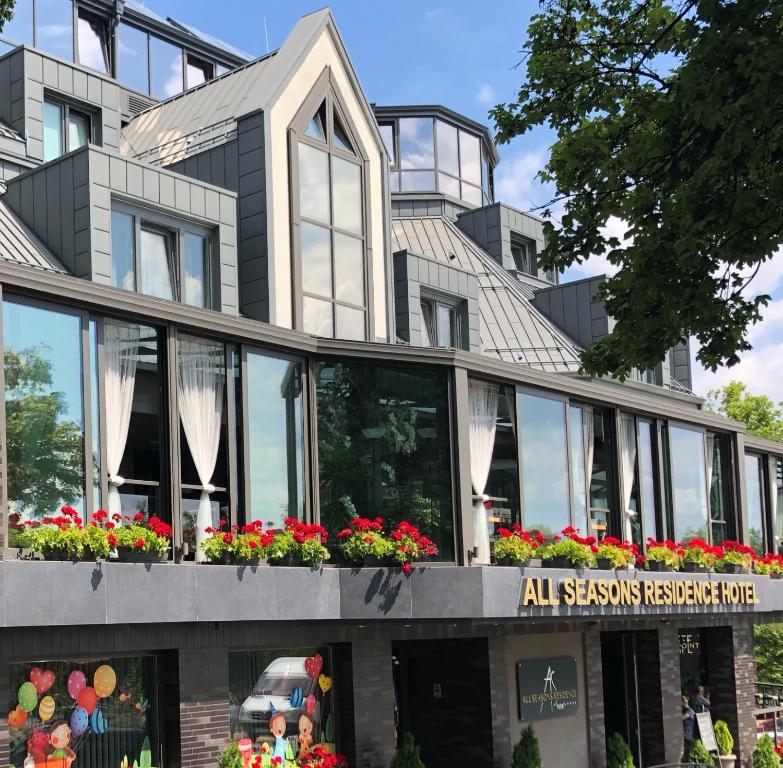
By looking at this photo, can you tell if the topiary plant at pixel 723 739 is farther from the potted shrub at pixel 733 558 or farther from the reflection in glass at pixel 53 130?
the reflection in glass at pixel 53 130

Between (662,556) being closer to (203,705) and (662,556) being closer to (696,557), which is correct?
(696,557)

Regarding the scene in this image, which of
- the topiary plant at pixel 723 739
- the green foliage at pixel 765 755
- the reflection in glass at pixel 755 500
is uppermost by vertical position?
the reflection in glass at pixel 755 500

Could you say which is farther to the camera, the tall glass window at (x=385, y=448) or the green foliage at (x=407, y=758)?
the green foliage at (x=407, y=758)

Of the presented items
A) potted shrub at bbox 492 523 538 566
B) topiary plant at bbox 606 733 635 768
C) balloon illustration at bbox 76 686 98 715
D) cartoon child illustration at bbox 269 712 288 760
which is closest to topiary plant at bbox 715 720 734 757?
topiary plant at bbox 606 733 635 768

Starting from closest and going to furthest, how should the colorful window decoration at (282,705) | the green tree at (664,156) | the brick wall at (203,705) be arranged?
the green tree at (664,156)
the brick wall at (203,705)
the colorful window decoration at (282,705)

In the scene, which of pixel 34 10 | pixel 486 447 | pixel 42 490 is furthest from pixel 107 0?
pixel 42 490

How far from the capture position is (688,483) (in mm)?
26422

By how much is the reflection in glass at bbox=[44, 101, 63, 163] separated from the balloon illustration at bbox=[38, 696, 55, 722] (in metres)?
11.1

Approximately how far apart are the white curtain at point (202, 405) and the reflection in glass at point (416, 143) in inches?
857

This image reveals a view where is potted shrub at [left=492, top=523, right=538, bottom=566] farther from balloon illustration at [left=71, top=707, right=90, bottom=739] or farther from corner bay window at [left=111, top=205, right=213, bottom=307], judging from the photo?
balloon illustration at [left=71, top=707, right=90, bottom=739]

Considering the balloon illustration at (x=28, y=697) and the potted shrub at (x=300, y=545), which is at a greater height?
the potted shrub at (x=300, y=545)

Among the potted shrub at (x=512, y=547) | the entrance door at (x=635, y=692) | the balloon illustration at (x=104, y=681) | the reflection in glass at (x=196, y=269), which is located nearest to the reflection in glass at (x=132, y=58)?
the reflection in glass at (x=196, y=269)

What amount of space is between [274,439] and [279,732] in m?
4.08

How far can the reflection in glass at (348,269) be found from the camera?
23.3 m
